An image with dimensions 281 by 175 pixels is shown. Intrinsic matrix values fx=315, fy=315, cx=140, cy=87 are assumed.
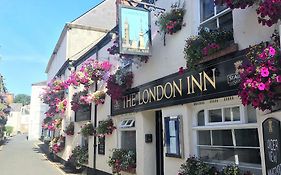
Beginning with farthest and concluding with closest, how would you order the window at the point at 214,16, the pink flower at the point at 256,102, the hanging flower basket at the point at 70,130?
the hanging flower basket at the point at 70,130 < the window at the point at 214,16 < the pink flower at the point at 256,102

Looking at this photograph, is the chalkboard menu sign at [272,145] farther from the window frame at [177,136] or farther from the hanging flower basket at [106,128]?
the hanging flower basket at [106,128]

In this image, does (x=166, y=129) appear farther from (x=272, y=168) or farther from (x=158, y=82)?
(x=272, y=168)

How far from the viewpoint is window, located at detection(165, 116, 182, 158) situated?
287 inches

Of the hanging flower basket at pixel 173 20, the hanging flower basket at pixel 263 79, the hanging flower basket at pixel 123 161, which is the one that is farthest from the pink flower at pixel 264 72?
the hanging flower basket at pixel 123 161

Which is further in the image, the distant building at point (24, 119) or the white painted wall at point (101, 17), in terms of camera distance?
the distant building at point (24, 119)

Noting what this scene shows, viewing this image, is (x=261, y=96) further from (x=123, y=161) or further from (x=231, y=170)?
(x=123, y=161)

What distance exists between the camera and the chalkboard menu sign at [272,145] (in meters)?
4.78

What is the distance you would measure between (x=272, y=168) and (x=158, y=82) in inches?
161

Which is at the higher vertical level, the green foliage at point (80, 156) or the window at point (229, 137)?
the window at point (229, 137)

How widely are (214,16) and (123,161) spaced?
5290 millimetres

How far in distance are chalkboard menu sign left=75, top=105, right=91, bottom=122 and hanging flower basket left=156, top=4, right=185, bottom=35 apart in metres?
7.40

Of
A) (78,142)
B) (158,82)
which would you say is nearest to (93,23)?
(78,142)

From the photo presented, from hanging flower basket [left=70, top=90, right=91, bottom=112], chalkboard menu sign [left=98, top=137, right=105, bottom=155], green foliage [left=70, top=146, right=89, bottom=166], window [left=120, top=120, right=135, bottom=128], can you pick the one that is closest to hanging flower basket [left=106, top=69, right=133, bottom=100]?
window [left=120, top=120, right=135, bottom=128]

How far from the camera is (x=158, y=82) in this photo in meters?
8.39
